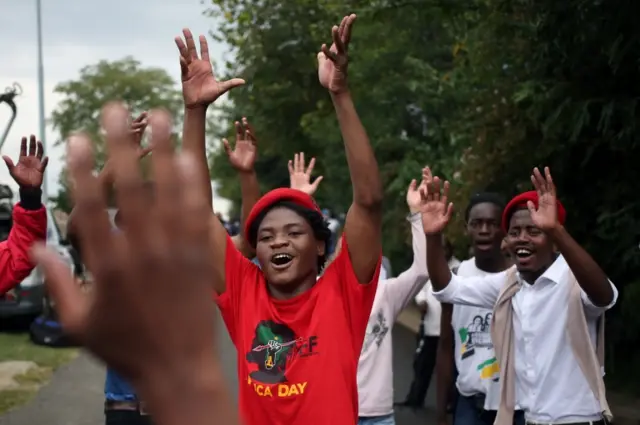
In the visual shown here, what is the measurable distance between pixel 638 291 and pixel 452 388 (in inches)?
137

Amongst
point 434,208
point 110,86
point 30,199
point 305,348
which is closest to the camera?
point 305,348

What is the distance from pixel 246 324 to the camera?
3354 mm

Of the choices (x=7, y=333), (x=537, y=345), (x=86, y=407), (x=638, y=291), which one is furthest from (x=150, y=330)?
(x=7, y=333)

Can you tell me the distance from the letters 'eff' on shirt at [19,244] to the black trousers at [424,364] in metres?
6.15

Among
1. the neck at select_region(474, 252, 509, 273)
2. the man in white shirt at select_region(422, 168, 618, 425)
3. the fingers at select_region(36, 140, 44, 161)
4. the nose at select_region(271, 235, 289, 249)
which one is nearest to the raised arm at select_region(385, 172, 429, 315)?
the man in white shirt at select_region(422, 168, 618, 425)

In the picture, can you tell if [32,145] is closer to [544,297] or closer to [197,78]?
[197,78]

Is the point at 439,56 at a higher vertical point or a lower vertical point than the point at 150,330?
higher

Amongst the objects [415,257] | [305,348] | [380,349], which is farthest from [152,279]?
[380,349]

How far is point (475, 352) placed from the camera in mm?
5664

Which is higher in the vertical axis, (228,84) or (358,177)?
(228,84)

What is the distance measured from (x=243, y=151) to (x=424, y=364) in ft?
18.6

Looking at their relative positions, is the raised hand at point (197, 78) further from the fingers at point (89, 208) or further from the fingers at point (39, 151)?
the fingers at point (89, 208)

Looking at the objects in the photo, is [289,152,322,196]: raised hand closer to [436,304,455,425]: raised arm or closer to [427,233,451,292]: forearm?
[427,233,451,292]: forearm

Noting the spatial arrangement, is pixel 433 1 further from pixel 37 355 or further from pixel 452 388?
pixel 37 355
